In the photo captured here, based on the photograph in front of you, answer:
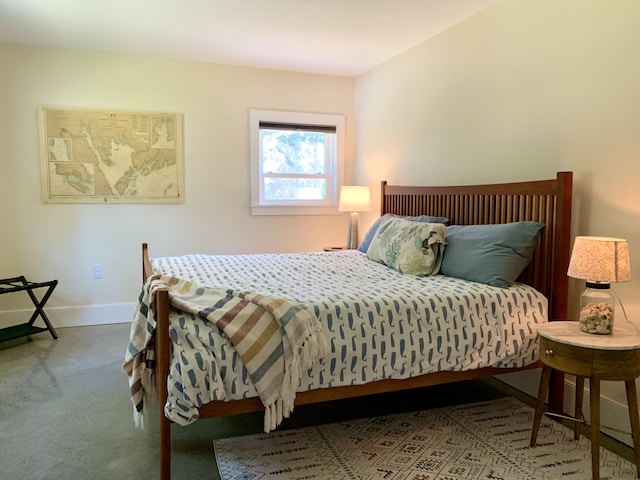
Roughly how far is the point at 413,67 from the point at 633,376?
2946 millimetres

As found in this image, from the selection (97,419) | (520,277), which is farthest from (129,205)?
(520,277)

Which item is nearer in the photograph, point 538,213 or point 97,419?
point 97,419

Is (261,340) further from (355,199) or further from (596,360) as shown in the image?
(355,199)

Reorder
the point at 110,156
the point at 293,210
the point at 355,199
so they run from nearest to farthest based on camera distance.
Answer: the point at 110,156
the point at 355,199
the point at 293,210

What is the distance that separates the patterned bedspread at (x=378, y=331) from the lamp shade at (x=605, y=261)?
17.9 inches

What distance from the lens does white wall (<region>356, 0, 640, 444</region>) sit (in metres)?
2.26

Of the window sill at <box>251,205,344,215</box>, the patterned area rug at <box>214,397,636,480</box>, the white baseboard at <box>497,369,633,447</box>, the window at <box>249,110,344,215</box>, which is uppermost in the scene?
the window at <box>249,110,344,215</box>

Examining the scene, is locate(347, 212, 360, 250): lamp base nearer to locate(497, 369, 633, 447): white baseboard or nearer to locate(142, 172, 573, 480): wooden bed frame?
locate(142, 172, 573, 480): wooden bed frame

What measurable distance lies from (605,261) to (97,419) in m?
2.66

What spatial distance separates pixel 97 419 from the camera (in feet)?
8.13

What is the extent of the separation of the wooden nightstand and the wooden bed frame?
0.45 meters

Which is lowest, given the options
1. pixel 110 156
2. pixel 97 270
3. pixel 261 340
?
pixel 97 270

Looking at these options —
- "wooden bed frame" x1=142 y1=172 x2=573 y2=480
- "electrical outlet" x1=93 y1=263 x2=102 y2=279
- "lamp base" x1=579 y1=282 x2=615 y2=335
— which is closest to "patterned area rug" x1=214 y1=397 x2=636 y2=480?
"wooden bed frame" x1=142 y1=172 x2=573 y2=480

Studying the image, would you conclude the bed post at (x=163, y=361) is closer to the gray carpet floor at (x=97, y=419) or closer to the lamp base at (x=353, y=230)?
the gray carpet floor at (x=97, y=419)
